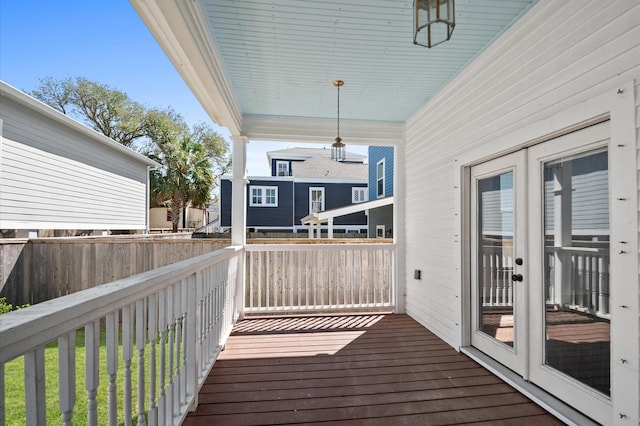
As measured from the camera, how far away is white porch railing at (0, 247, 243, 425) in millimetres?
805

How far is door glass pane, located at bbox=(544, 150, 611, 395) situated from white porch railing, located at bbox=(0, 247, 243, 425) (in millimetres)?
2495

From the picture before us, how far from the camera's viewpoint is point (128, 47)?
8195 mm

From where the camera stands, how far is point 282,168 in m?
18.6

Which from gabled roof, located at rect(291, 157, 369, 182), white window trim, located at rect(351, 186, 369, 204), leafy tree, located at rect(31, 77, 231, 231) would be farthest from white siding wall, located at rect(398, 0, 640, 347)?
leafy tree, located at rect(31, 77, 231, 231)

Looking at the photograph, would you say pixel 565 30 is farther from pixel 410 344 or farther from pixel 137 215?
pixel 137 215

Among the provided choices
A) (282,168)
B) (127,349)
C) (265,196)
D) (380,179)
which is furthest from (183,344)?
(282,168)

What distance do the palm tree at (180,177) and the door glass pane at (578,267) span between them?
50.5 ft

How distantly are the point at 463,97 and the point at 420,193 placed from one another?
139 cm

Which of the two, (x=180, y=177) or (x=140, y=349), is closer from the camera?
(x=140, y=349)

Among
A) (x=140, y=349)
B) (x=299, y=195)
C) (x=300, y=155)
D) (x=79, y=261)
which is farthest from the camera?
(x=300, y=155)

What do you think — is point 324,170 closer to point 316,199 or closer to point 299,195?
point 316,199

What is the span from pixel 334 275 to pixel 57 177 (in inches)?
274

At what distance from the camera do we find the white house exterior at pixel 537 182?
5.84 ft

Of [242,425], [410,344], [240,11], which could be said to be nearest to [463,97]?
[240,11]
